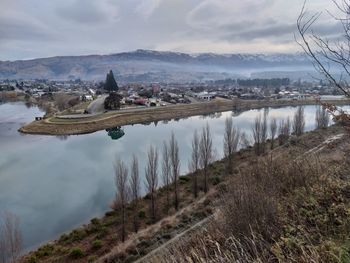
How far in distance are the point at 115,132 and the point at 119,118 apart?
3.47 meters

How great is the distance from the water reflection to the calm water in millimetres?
356

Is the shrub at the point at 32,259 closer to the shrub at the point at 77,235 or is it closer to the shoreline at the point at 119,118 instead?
the shrub at the point at 77,235

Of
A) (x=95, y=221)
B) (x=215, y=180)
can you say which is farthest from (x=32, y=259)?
(x=215, y=180)

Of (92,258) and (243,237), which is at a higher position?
(243,237)

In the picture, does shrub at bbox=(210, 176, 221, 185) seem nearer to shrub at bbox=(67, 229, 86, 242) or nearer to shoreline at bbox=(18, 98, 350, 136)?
shrub at bbox=(67, 229, 86, 242)

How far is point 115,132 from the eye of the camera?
25.0 meters

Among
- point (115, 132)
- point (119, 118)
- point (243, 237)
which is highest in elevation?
point (243, 237)

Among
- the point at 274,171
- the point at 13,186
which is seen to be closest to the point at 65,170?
the point at 13,186

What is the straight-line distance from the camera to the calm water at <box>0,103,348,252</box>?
10.7 meters

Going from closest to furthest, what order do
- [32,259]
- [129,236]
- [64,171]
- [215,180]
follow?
1. [32,259]
2. [129,236]
3. [215,180]
4. [64,171]

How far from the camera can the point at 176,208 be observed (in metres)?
10.4

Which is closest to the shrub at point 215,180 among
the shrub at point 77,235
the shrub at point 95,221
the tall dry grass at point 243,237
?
the shrub at point 95,221

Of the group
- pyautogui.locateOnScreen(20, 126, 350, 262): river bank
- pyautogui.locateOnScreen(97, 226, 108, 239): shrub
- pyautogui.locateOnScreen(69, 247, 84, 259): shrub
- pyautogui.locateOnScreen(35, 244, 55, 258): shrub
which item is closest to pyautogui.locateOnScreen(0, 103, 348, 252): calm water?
pyautogui.locateOnScreen(35, 244, 55, 258): shrub

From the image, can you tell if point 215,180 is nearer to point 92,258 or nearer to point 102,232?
point 102,232
